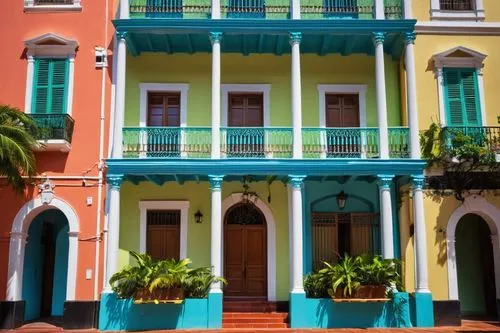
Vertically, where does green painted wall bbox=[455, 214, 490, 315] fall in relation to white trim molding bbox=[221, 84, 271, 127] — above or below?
below

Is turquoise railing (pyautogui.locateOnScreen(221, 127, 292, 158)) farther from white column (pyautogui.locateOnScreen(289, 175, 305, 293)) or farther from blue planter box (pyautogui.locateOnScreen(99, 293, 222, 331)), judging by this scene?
blue planter box (pyautogui.locateOnScreen(99, 293, 222, 331))

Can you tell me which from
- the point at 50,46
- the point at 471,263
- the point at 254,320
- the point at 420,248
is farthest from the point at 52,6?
the point at 471,263

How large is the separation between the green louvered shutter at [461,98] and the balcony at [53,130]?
395 inches

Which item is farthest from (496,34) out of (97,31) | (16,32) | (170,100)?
(16,32)

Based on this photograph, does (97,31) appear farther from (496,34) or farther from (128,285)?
(496,34)

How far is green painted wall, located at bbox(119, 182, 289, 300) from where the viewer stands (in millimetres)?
14844

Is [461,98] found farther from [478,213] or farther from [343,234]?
[343,234]

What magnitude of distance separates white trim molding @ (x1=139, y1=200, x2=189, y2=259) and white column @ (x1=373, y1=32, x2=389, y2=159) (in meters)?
5.45

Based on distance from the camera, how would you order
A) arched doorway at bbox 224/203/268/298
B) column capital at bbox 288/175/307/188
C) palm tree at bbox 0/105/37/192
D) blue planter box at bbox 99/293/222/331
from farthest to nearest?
arched doorway at bbox 224/203/268/298 < column capital at bbox 288/175/307/188 < blue planter box at bbox 99/293/222/331 < palm tree at bbox 0/105/37/192

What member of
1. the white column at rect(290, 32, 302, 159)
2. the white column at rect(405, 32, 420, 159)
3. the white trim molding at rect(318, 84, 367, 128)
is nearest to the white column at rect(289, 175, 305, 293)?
the white column at rect(290, 32, 302, 159)

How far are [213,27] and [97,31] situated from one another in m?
3.23

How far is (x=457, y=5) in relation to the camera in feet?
50.6

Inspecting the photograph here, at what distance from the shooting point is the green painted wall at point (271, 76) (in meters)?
15.4

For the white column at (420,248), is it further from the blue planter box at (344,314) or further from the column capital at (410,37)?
the column capital at (410,37)
